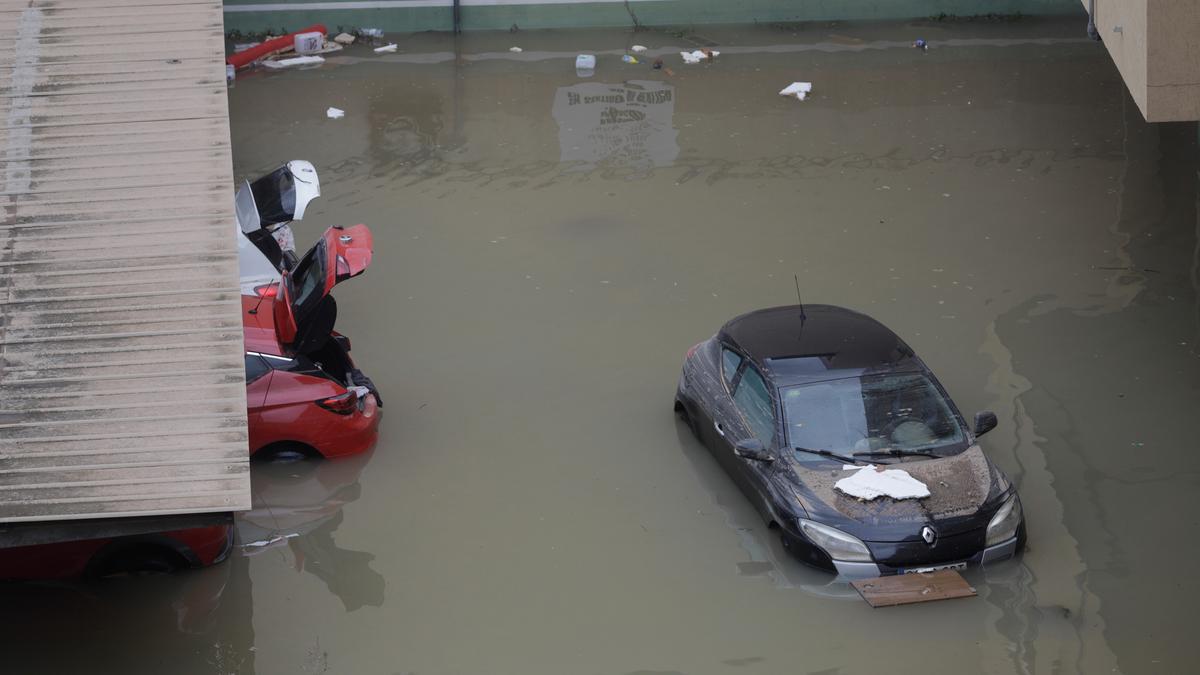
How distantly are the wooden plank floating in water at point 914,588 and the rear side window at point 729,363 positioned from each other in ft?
6.90

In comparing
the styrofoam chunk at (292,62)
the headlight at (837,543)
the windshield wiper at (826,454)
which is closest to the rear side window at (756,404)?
the windshield wiper at (826,454)

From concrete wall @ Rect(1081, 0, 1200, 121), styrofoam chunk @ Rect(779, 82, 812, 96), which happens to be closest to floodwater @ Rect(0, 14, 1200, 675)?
styrofoam chunk @ Rect(779, 82, 812, 96)

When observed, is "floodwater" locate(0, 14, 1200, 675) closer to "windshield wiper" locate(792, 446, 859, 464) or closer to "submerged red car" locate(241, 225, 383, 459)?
"submerged red car" locate(241, 225, 383, 459)

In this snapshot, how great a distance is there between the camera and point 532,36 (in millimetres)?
24828

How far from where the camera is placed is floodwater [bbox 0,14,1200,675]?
8391 mm

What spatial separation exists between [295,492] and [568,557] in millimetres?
2433

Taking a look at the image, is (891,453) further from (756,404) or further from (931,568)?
(756,404)

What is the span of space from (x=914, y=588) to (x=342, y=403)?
4.68 m

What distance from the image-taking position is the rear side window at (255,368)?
32.9ft

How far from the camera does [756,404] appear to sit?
9.62 meters

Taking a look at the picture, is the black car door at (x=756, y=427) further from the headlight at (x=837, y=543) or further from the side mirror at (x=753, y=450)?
the headlight at (x=837, y=543)

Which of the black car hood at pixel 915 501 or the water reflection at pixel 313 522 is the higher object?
the black car hood at pixel 915 501

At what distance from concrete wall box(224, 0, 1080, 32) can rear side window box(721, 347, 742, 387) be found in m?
15.9

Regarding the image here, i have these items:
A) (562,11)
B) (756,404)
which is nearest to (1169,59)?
(756,404)
